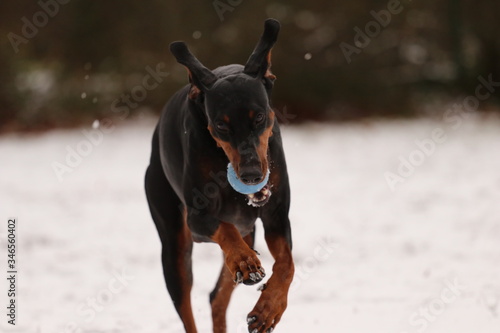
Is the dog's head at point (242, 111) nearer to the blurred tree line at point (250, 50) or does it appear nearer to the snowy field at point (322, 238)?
the snowy field at point (322, 238)

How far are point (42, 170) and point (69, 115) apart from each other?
385cm

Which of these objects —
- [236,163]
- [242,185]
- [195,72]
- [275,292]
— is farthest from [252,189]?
[195,72]

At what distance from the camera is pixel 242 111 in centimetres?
317

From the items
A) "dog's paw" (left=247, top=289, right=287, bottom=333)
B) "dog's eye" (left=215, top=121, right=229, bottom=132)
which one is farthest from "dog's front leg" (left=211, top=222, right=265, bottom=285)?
"dog's eye" (left=215, top=121, right=229, bottom=132)

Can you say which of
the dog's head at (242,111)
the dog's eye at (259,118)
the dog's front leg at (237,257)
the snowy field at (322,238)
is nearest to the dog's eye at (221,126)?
the dog's head at (242,111)

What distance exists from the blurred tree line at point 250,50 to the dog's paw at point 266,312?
11.4m

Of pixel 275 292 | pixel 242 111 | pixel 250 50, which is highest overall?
pixel 242 111

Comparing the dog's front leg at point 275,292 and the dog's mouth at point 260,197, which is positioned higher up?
the dog's mouth at point 260,197

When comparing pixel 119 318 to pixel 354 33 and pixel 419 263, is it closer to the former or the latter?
pixel 419 263

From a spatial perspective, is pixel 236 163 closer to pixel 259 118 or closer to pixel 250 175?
pixel 250 175

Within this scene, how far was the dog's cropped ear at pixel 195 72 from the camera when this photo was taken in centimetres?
338

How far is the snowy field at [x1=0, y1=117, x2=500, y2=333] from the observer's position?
17.4 feet

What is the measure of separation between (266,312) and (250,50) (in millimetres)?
11665

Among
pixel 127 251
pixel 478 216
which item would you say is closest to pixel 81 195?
pixel 127 251
